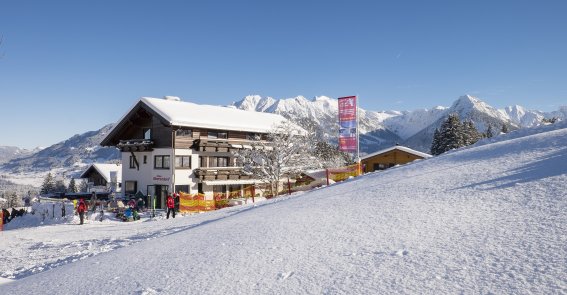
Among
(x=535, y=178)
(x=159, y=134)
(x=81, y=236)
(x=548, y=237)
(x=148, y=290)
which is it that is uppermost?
(x=159, y=134)

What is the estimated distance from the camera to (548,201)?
657 centimetres

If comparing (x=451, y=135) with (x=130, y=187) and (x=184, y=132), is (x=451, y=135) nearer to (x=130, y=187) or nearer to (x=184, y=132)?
(x=184, y=132)

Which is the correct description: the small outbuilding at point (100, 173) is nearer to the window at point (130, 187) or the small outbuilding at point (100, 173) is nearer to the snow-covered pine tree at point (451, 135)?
the window at point (130, 187)

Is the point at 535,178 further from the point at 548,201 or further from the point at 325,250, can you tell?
the point at 325,250

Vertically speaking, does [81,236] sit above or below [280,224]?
below

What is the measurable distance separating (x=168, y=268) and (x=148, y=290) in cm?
89

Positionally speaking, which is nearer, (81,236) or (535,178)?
(535,178)

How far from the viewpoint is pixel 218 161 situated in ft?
111

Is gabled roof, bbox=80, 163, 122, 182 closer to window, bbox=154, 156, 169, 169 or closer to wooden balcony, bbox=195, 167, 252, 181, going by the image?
window, bbox=154, 156, 169, 169

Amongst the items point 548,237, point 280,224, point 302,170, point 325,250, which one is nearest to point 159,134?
point 302,170

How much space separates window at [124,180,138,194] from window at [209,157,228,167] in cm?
658

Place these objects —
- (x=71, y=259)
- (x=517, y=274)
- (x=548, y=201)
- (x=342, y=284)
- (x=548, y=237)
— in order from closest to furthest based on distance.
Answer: (x=517, y=274), (x=342, y=284), (x=548, y=237), (x=548, y=201), (x=71, y=259)

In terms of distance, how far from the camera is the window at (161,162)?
31094 millimetres

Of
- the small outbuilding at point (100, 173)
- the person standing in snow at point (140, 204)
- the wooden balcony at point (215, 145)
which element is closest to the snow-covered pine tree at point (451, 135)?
the wooden balcony at point (215, 145)
